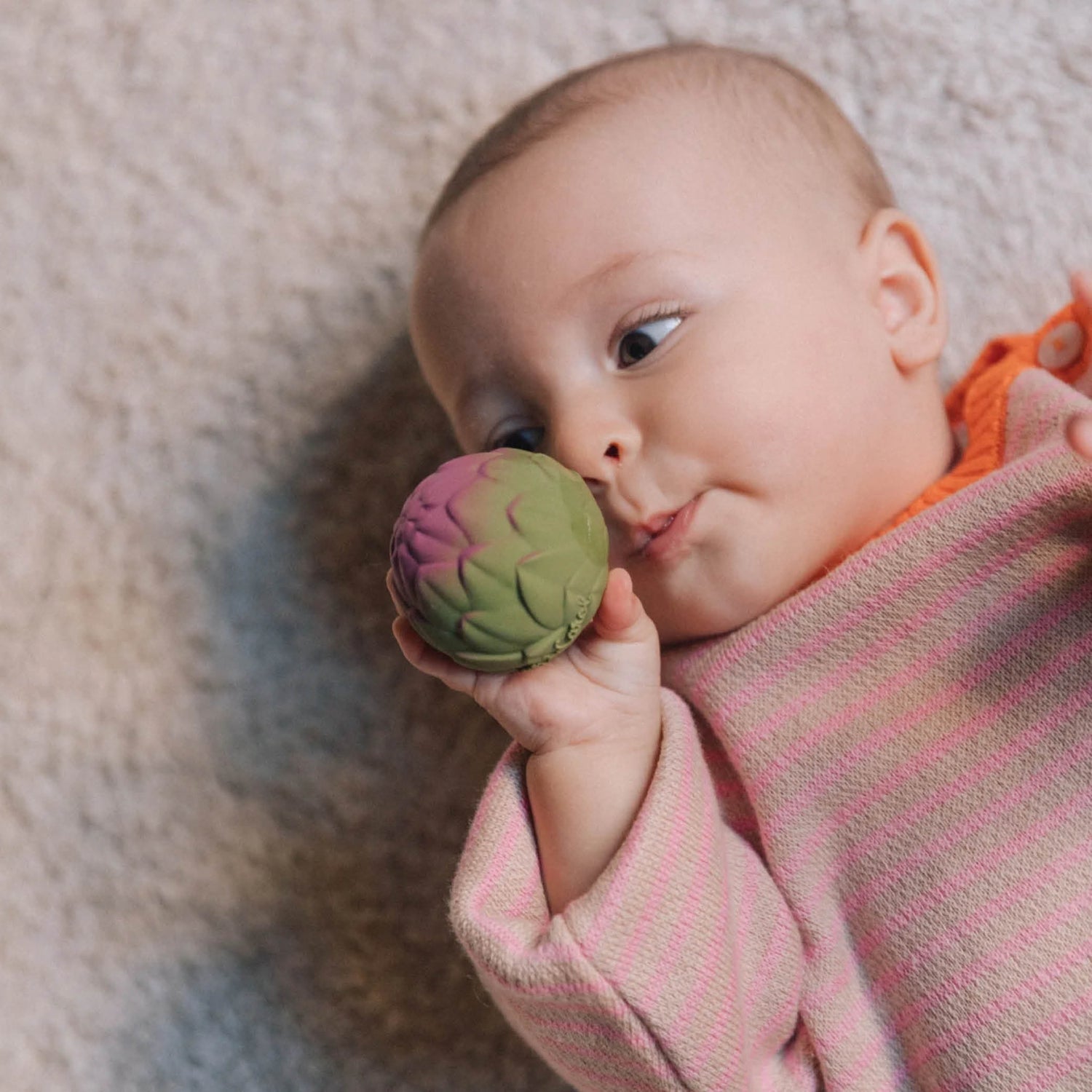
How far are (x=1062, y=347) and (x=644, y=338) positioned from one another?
1.34 feet

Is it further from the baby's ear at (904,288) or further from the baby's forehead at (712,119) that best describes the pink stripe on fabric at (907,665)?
the baby's forehead at (712,119)

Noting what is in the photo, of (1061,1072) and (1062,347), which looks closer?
(1061,1072)

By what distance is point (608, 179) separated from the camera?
2.92 feet

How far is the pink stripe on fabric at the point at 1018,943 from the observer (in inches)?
34.0

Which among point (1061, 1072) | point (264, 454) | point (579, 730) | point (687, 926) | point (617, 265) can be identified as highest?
point (617, 265)

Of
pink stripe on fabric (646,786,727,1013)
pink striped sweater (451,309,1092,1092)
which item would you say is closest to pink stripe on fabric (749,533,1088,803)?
pink striped sweater (451,309,1092,1092)

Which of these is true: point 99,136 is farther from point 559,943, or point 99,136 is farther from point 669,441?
point 559,943

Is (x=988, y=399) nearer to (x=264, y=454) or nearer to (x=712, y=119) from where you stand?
(x=712, y=119)

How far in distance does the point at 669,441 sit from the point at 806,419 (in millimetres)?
109

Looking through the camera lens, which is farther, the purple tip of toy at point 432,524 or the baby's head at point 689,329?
the baby's head at point 689,329

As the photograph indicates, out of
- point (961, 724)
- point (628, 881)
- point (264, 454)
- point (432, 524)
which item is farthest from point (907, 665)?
point (264, 454)

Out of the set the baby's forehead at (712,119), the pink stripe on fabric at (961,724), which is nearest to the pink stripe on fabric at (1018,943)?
the pink stripe on fabric at (961,724)

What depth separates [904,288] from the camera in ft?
3.23

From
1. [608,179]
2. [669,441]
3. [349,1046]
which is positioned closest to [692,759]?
[669,441]
